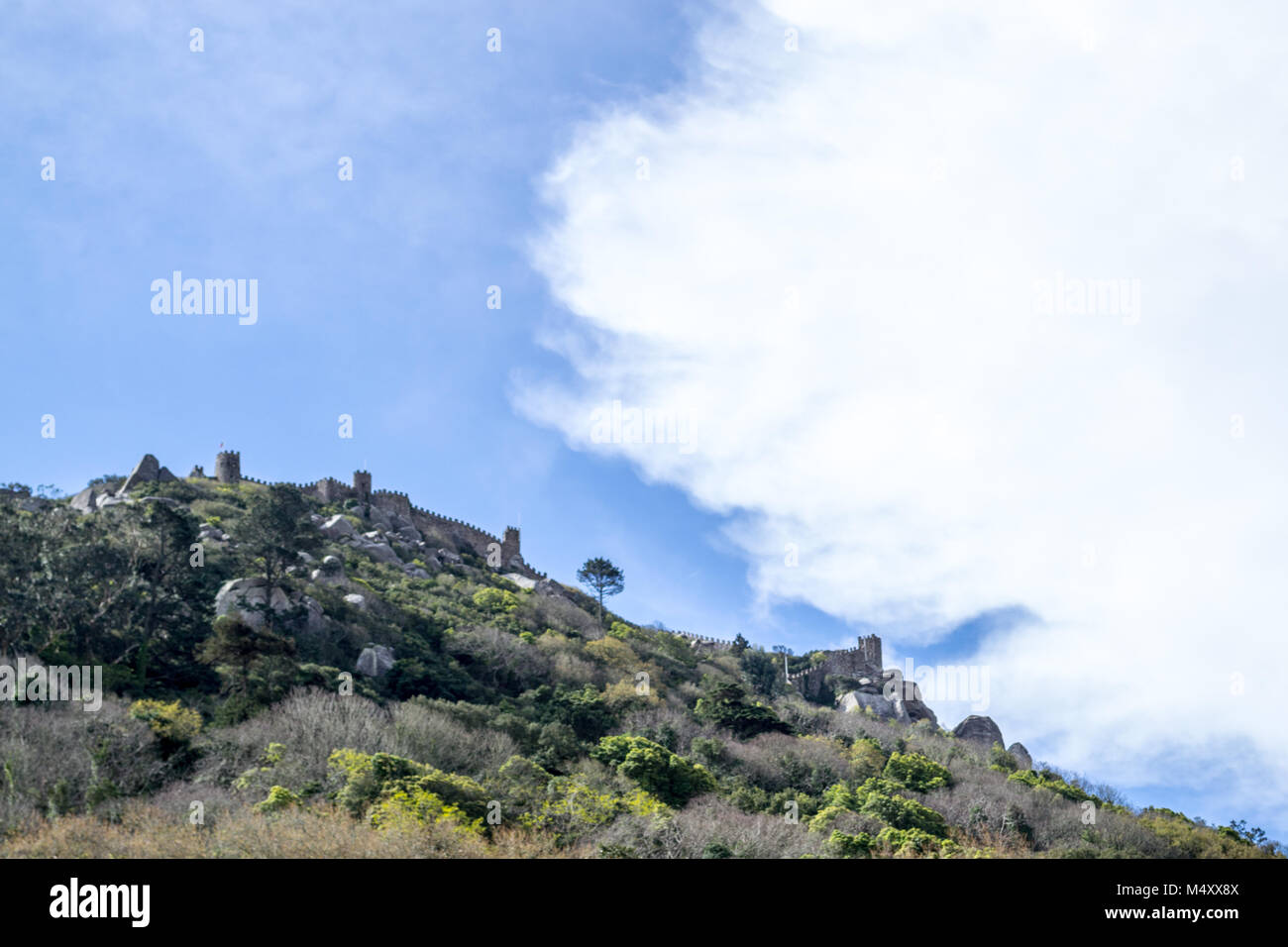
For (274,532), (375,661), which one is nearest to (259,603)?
(274,532)

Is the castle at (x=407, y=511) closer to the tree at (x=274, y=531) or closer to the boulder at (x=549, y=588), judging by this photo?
the boulder at (x=549, y=588)

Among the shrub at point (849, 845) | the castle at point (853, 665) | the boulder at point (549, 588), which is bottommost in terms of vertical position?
the shrub at point (849, 845)

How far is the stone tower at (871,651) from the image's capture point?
94688 millimetres

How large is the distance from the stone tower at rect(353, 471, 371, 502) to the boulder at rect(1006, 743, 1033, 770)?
53732 mm

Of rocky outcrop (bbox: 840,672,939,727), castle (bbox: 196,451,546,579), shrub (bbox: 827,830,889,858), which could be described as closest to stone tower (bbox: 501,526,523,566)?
castle (bbox: 196,451,546,579)

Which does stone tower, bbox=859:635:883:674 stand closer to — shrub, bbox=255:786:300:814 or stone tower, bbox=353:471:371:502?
stone tower, bbox=353:471:371:502

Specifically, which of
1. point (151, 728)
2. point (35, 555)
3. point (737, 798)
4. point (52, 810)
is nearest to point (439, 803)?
point (52, 810)

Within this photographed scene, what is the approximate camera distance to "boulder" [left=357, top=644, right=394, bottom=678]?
4050cm

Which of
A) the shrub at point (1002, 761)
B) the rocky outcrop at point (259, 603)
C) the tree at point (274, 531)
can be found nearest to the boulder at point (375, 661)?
the rocky outcrop at point (259, 603)

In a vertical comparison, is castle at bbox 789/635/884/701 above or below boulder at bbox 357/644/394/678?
above

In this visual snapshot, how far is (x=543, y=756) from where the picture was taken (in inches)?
1288

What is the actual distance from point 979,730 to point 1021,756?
9662 mm

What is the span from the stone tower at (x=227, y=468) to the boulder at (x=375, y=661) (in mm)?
41521
